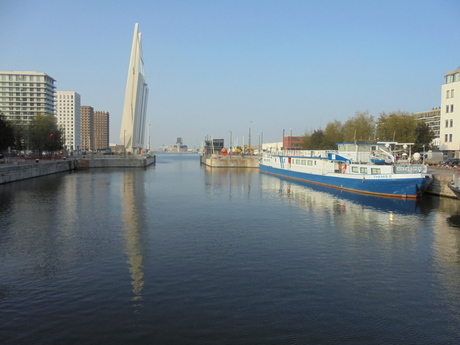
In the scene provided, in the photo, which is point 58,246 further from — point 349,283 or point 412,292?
point 412,292

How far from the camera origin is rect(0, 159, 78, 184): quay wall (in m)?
49.2

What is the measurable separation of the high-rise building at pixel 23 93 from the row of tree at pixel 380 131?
409 ft

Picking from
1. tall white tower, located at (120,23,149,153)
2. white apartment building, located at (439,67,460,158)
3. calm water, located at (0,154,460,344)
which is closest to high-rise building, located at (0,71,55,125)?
tall white tower, located at (120,23,149,153)

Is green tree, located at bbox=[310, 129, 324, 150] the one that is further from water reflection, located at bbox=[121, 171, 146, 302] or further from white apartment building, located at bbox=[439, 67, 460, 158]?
water reflection, located at bbox=[121, 171, 146, 302]

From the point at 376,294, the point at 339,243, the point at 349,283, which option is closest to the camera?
the point at 376,294

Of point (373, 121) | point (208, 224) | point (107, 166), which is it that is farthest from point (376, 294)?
point (107, 166)

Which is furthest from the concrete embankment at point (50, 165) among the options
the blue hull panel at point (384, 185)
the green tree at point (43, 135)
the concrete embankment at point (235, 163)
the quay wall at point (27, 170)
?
the blue hull panel at point (384, 185)

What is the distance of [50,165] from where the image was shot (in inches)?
2702

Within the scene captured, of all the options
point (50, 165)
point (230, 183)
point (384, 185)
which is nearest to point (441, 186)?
point (384, 185)

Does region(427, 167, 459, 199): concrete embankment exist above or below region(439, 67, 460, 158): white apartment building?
below

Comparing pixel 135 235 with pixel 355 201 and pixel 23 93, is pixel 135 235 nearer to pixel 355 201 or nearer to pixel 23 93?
pixel 355 201

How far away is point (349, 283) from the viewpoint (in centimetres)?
1375

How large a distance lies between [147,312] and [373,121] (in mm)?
77369

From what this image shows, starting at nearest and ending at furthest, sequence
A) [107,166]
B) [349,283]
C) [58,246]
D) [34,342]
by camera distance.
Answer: [34,342] < [349,283] < [58,246] < [107,166]
